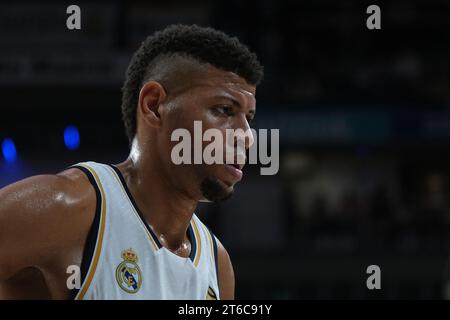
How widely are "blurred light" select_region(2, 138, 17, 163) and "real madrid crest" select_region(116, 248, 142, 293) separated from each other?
11638 millimetres

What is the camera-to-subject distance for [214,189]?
7.77 feet

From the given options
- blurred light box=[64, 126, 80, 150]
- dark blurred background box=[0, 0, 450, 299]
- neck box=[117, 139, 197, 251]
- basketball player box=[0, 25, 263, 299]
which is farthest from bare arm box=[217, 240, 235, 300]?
blurred light box=[64, 126, 80, 150]

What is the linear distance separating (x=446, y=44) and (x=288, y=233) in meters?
6.25

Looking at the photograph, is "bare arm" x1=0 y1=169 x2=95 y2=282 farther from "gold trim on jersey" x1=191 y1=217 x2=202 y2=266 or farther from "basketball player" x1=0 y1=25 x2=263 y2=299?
"gold trim on jersey" x1=191 y1=217 x2=202 y2=266

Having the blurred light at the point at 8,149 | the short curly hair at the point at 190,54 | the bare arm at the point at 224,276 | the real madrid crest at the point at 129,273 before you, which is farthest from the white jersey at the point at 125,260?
the blurred light at the point at 8,149

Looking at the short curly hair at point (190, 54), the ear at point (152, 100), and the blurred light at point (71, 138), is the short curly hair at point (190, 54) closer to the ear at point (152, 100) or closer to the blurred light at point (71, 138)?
the ear at point (152, 100)

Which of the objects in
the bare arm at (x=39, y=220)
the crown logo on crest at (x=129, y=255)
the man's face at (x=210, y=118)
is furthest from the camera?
the man's face at (x=210, y=118)

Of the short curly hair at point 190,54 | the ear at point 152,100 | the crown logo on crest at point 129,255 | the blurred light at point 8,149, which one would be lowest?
the blurred light at point 8,149

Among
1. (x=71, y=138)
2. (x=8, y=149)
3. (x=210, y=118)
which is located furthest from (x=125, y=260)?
(x=8, y=149)

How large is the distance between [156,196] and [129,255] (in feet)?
0.92

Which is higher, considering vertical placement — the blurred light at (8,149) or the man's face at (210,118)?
the man's face at (210,118)

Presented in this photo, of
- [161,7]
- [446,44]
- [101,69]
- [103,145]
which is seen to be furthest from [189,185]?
[446,44]

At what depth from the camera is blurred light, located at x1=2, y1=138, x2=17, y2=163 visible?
1328 cm

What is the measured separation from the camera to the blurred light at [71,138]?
1337 cm
